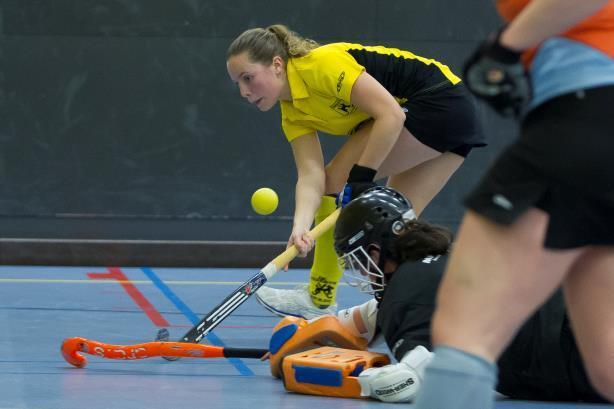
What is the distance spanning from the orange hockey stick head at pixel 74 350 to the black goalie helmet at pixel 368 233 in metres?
0.85

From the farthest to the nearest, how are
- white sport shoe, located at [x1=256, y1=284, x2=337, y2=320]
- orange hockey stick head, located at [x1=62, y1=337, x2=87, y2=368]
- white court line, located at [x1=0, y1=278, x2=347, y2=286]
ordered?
white court line, located at [x1=0, y1=278, x2=347, y2=286]
white sport shoe, located at [x1=256, y1=284, x2=337, y2=320]
orange hockey stick head, located at [x1=62, y1=337, x2=87, y2=368]

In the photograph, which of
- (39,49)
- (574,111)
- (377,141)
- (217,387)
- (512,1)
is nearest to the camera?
(574,111)

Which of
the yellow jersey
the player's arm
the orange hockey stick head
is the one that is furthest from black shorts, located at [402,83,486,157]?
the orange hockey stick head

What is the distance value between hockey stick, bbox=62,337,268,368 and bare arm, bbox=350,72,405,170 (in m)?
0.82

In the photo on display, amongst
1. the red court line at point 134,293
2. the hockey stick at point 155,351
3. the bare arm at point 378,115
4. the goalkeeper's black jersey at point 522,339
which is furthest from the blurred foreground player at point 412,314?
the red court line at point 134,293

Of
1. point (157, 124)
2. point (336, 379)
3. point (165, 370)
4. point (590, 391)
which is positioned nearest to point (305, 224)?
point (165, 370)

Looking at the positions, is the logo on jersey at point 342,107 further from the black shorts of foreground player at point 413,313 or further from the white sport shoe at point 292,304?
the black shorts of foreground player at point 413,313

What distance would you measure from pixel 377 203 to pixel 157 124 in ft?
12.9

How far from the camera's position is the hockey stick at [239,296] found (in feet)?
11.9

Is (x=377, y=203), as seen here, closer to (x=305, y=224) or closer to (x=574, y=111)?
(x=305, y=224)

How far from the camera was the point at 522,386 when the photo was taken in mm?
2850

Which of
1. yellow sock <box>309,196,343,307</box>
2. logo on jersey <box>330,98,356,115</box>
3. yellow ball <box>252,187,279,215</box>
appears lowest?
yellow sock <box>309,196,343,307</box>

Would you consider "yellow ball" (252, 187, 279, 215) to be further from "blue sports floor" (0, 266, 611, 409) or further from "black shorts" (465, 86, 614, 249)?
"black shorts" (465, 86, 614, 249)

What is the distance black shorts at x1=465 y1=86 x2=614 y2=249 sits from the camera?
1.45 m
